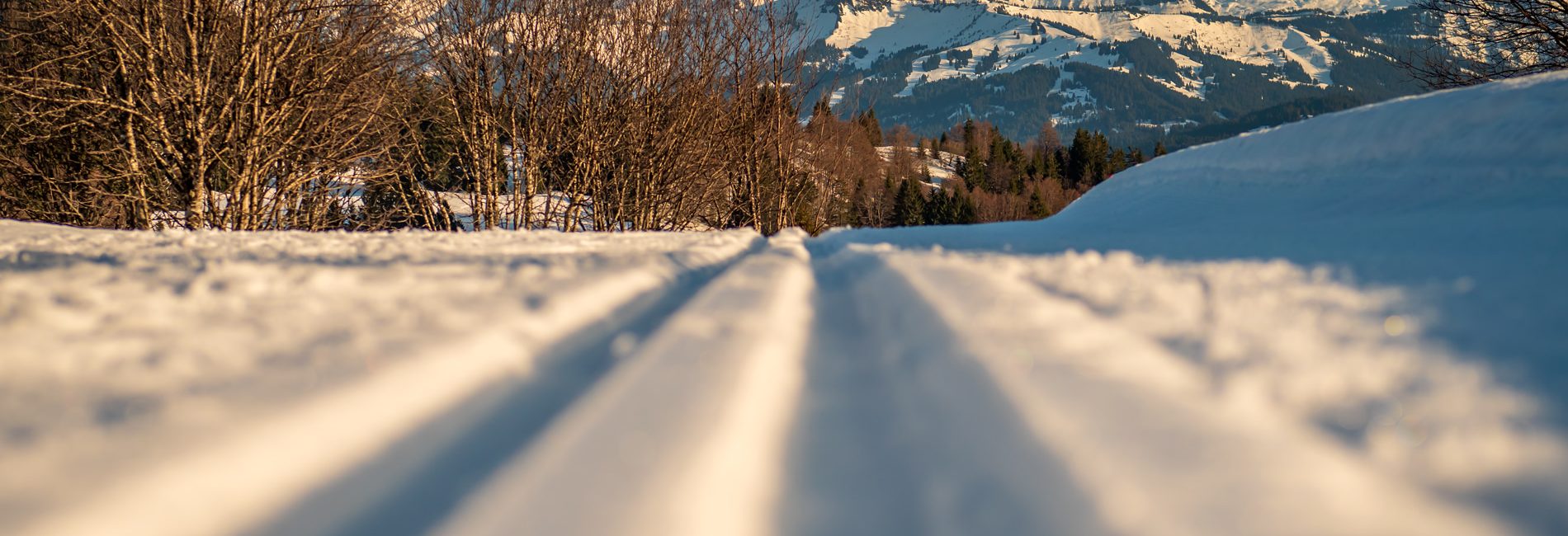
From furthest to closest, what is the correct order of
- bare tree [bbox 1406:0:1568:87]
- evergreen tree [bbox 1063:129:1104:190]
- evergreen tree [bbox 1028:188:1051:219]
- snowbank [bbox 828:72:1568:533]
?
evergreen tree [bbox 1063:129:1104:190] < evergreen tree [bbox 1028:188:1051:219] < bare tree [bbox 1406:0:1568:87] < snowbank [bbox 828:72:1568:533]

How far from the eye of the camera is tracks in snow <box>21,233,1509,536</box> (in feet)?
1.86

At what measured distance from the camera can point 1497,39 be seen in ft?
27.1

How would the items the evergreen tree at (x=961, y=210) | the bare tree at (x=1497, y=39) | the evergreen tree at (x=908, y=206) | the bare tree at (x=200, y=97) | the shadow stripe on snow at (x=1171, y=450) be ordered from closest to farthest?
1. the shadow stripe on snow at (x=1171, y=450)
2. the bare tree at (x=200, y=97)
3. the bare tree at (x=1497, y=39)
4. the evergreen tree at (x=961, y=210)
5. the evergreen tree at (x=908, y=206)

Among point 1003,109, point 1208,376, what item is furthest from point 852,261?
point 1003,109

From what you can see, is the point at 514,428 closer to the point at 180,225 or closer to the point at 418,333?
the point at 418,333

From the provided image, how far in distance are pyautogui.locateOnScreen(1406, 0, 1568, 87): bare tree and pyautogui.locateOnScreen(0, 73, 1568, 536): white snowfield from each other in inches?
402

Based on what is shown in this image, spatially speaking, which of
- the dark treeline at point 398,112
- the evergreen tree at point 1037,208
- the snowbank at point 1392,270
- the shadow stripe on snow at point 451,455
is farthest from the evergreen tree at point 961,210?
the shadow stripe on snow at point 451,455

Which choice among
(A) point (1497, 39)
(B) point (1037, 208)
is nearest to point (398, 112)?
(A) point (1497, 39)

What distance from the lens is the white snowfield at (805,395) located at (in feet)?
1.91

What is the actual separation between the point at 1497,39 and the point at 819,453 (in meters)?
12.4

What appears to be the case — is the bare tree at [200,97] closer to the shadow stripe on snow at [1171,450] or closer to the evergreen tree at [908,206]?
the shadow stripe on snow at [1171,450]

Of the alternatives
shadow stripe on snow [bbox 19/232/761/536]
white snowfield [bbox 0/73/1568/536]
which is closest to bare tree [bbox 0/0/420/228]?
white snowfield [bbox 0/73/1568/536]

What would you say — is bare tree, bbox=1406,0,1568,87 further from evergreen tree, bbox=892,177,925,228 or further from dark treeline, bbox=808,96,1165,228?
evergreen tree, bbox=892,177,925,228

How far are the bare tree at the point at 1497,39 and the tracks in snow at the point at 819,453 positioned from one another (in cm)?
1067
